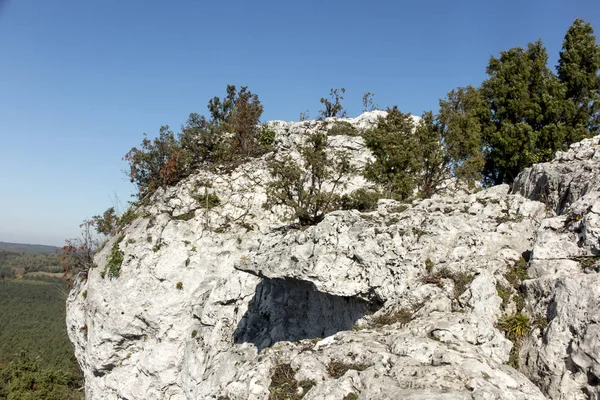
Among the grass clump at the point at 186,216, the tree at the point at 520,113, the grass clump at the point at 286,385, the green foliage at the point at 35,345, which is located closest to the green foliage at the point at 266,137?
the grass clump at the point at 186,216

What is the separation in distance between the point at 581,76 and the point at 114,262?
29994 mm

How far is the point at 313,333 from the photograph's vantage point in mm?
15539

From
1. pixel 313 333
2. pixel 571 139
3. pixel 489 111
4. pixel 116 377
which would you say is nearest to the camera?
pixel 313 333

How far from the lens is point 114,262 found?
2116 centimetres

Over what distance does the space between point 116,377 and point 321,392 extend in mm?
18021

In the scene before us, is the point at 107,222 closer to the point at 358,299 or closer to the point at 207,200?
the point at 207,200

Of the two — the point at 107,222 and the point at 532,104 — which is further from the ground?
the point at 532,104

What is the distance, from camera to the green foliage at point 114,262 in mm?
20953

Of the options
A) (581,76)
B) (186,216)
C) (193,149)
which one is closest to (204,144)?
(193,149)

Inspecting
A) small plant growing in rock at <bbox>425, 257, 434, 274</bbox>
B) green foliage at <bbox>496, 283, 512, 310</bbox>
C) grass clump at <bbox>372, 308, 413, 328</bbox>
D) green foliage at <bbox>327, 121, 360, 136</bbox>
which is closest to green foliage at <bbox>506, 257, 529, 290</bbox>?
green foliage at <bbox>496, 283, 512, 310</bbox>

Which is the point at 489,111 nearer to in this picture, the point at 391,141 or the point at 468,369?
the point at 391,141

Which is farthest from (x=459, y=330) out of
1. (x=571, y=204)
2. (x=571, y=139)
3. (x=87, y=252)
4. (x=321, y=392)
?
(x=87, y=252)

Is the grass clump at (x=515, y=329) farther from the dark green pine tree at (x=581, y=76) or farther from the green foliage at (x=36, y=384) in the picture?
the green foliage at (x=36, y=384)

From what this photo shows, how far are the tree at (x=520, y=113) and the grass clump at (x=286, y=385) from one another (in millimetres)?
20904
